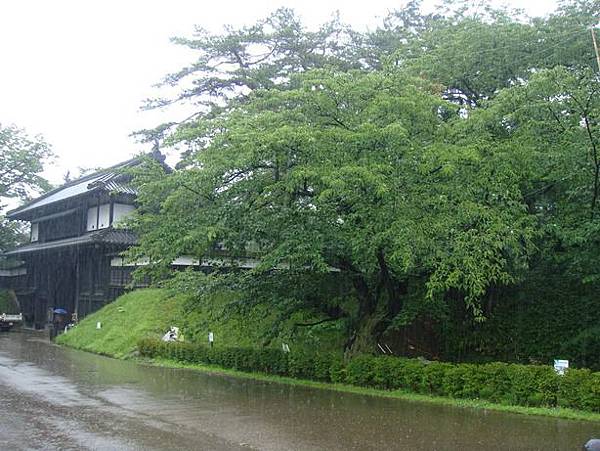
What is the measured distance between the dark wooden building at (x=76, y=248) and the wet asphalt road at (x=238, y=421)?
15004 millimetres

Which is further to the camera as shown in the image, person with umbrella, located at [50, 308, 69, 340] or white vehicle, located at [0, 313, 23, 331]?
white vehicle, located at [0, 313, 23, 331]

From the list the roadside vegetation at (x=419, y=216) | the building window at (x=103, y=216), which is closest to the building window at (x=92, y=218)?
the building window at (x=103, y=216)

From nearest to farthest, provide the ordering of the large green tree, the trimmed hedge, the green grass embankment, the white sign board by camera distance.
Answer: the trimmed hedge < the white sign board < the large green tree < the green grass embankment

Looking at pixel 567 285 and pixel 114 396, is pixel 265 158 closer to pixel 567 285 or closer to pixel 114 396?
pixel 114 396

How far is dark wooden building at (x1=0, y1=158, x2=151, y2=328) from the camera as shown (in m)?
31.8

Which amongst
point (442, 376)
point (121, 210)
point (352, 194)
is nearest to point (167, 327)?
point (121, 210)

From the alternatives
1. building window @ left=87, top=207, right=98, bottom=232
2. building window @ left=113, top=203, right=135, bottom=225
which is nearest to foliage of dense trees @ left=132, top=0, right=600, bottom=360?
building window @ left=113, top=203, right=135, bottom=225

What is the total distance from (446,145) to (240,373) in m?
9.24

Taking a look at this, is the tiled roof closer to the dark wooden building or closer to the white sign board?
the dark wooden building

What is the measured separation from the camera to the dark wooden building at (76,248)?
104ft

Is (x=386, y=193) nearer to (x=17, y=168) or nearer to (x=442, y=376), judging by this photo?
(x=442, y=376)

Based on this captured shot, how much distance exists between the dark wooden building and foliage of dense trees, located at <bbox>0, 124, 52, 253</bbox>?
2.45 m

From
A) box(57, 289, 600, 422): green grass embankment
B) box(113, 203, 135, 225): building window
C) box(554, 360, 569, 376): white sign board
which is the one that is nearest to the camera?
box(554, 360, 569, 376): white sign board

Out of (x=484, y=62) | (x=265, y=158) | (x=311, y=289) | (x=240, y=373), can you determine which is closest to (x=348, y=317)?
(x=311, y=289)
